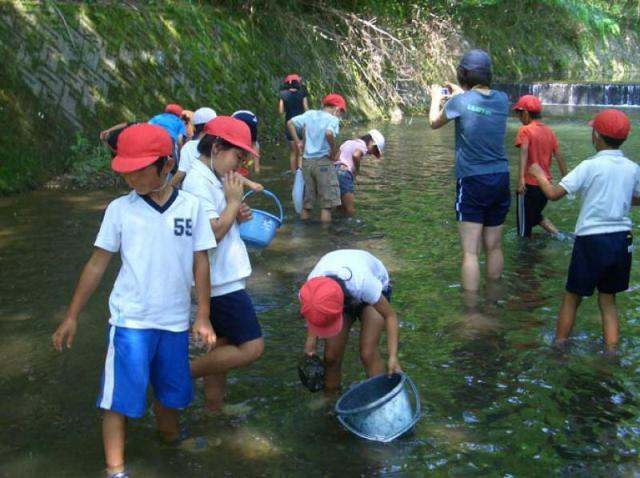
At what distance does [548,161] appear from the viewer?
332 inches

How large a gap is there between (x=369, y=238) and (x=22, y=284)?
11.3ft

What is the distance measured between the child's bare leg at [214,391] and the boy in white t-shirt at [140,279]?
2.42 ft

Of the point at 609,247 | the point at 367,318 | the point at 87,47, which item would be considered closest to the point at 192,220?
the point at 367,318

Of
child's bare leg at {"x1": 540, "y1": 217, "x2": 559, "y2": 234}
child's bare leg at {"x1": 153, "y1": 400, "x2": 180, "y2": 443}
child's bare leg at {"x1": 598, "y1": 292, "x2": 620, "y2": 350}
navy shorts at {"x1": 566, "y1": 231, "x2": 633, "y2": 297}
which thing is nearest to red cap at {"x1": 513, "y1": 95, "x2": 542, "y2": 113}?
child's bare leg at {"x1": 540, "y1": 217, "x2": 559, "y2": 234}

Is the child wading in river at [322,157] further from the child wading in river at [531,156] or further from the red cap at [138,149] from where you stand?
the red cap at [138,149]

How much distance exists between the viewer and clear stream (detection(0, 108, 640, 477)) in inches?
167

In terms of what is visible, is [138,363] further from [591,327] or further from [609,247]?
[591,327]

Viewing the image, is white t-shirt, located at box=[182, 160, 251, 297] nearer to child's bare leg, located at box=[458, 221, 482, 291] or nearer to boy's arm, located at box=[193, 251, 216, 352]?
boy's arm, located at box=[193, 251, 216, 352]

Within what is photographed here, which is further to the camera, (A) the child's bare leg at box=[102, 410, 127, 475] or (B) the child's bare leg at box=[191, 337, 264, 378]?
(B) the child's bare leg at box=[191, 337, 264, 378]

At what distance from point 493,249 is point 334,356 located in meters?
2.54

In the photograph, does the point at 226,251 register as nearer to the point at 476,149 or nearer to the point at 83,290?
the point at 83,290

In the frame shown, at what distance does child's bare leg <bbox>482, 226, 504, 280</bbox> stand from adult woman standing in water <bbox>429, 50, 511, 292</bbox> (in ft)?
0.25

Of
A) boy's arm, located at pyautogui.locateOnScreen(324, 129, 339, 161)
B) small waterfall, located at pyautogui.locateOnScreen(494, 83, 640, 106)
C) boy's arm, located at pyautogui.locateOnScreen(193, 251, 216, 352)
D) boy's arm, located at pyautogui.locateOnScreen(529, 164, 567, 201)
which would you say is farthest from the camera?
small waterfall, located at pyautogui.locateOnScreen(494, 83, 640, 106)

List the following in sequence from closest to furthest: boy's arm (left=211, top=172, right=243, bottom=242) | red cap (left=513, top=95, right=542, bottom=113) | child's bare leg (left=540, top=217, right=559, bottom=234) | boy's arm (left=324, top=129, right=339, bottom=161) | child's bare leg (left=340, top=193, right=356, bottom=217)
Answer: boy's arm (left=211, top=172, right=243, bottom=242)
red cap (left=513, top=95, right=542, bottom=113)
child's bare leg (left=540, top=217, right=559, bottom=234)
boy's arm (left=324, top=129, right=339, bottom=161)
child's bare leg (left=340, top=193, right=356, bottom=217)
